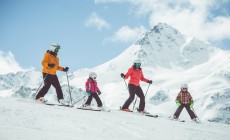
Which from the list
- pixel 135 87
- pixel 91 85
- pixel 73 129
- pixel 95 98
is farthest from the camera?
pixel 135 87

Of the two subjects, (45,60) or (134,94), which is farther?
(134,94)

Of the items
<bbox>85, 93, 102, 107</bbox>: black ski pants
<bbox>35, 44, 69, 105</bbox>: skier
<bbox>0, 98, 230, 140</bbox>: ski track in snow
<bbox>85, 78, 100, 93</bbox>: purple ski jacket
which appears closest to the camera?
<bbox>0, 98, 230, 140</bbox>: ski track in snow

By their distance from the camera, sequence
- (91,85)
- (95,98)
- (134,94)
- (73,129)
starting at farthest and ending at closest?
(134,94) → (91,85) → (95,98) → (73,129)

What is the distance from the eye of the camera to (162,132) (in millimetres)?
8898

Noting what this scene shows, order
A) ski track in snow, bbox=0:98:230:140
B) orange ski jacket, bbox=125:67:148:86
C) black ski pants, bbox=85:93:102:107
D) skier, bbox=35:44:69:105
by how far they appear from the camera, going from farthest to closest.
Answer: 1. orange ski jacket, bbox=125:67:148:86
2. black ski pants, bbox=85:93:102:107
3. skier, bbox=35:44:69:105
4. ski track in snow, bbox=0:98:230:140

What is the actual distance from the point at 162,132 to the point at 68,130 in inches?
99.4

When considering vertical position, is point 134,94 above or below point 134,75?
below

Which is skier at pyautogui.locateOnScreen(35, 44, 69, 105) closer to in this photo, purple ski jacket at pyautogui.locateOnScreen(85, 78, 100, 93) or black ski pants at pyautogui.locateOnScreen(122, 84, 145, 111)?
purple ski jacket at pyautogui.locateOnScreen(85, 78, 100, 93)

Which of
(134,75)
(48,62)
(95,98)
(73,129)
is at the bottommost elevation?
(73,129)

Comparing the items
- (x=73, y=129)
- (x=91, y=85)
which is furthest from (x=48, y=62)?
(x=73, y=129)

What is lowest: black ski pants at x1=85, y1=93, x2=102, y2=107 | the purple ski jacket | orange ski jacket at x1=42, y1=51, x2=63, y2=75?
black ski pants at x1=85, y1=93, x2=102, y2=107

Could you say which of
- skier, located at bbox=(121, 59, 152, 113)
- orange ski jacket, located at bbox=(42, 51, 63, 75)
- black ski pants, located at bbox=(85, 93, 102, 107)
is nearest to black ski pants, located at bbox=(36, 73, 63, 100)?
orange ski jacket, located at bbox=(42, 51, 63, 75)

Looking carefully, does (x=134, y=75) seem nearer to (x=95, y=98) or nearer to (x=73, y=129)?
(x=95, y=98)

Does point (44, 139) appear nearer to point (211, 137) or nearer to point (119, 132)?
point (119, 132)
